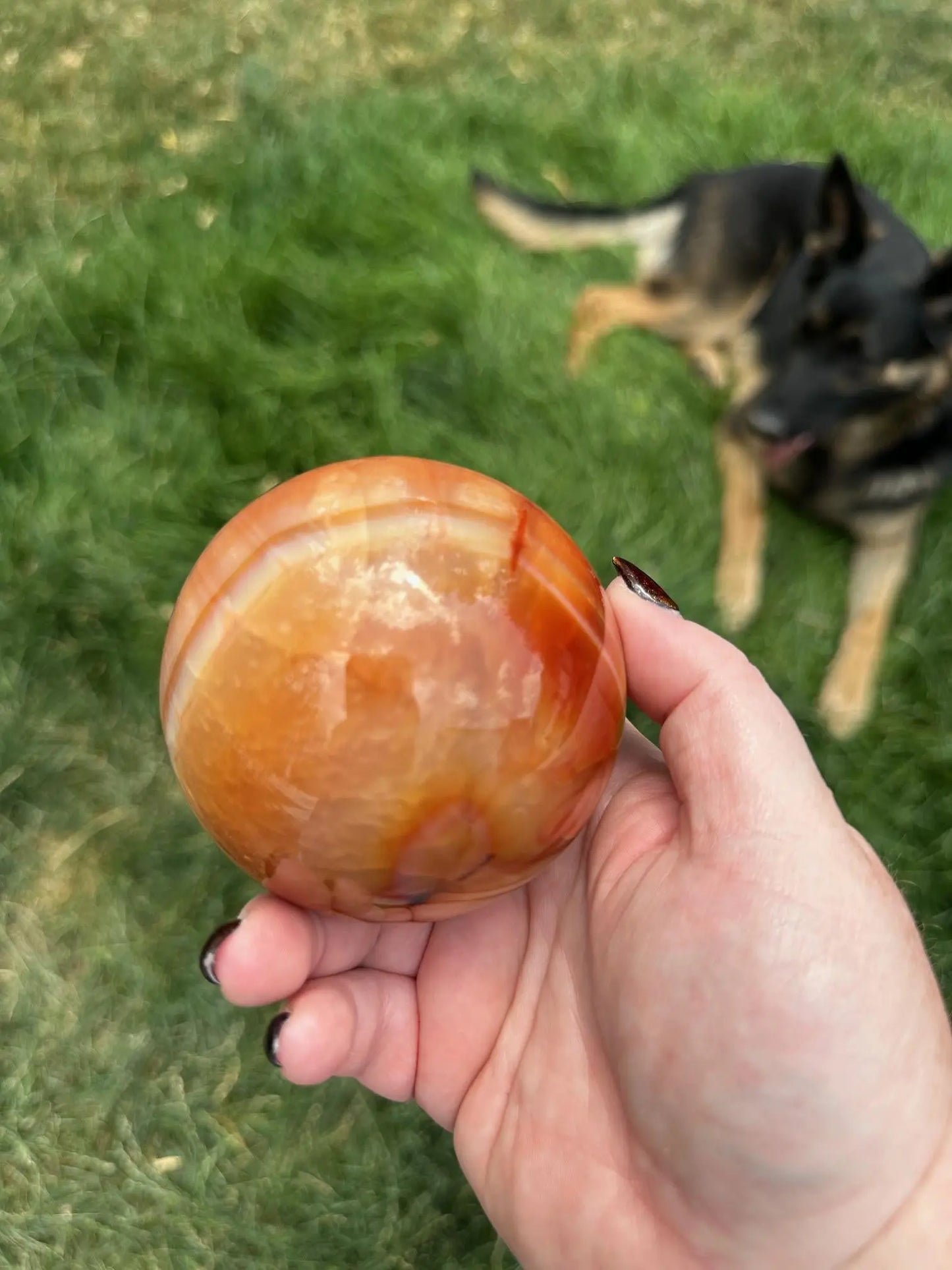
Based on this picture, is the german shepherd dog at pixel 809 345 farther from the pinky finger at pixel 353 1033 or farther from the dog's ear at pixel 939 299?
the pinky finger at pixel 353 1033

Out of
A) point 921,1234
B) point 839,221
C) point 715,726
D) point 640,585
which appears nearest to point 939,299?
point 839,221

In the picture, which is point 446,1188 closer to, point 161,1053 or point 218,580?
point 161,1053

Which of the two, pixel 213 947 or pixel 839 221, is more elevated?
pixel 839 221

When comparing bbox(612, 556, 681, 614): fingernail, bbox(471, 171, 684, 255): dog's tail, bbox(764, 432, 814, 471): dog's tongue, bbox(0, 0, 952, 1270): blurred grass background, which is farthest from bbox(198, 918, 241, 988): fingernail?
bbox(471, 171, 684, 255): dog's tail

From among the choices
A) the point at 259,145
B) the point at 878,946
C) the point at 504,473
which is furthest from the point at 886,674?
the point at 259,145

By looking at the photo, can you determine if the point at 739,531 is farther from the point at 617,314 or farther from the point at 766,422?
the point at 617,314

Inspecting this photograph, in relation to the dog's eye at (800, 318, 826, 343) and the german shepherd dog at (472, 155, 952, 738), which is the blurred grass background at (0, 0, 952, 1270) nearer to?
the german shepherd dog at (472, 155, 952, 738)

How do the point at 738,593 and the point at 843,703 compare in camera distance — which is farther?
the point at 738,593
